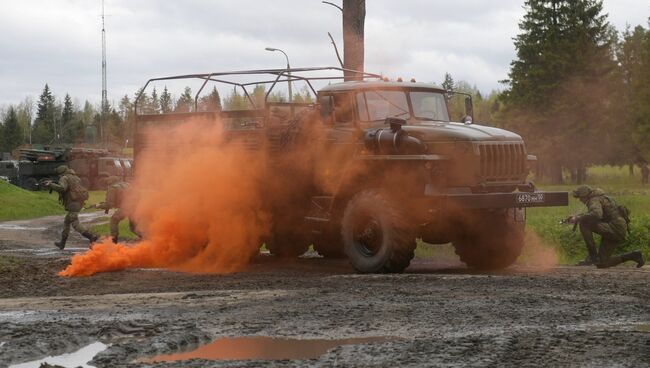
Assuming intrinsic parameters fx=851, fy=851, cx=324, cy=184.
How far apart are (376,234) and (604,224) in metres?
3.56

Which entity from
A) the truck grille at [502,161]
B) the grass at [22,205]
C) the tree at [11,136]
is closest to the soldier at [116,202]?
the truck grille at [502,161]

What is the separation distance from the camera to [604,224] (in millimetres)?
12555

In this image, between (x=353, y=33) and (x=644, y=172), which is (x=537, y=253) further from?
(x=644, y=172)

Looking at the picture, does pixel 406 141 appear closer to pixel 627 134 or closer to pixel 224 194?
pixel 224 194

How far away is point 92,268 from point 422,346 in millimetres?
7414

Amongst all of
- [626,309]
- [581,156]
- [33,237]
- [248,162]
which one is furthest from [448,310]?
[581,156]

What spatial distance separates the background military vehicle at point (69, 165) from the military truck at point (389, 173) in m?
31.7

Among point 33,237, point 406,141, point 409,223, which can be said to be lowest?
point 33,237

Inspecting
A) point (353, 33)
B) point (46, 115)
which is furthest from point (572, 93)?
point (46, 115)

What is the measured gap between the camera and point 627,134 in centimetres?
5400

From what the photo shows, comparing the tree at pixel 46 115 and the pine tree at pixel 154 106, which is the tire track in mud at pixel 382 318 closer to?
the pine tree at pixel 154 106

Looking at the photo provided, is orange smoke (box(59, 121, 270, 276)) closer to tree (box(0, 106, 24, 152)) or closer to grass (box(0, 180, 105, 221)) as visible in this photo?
grass (box(0, 180, 105, 221))

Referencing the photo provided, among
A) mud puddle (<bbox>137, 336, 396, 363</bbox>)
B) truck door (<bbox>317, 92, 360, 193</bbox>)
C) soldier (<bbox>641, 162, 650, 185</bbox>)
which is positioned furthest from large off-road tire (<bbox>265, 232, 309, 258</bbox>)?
soldier (<bbox>641, 162, 650, 185</bbox>)

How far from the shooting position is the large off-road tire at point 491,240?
12.1m
